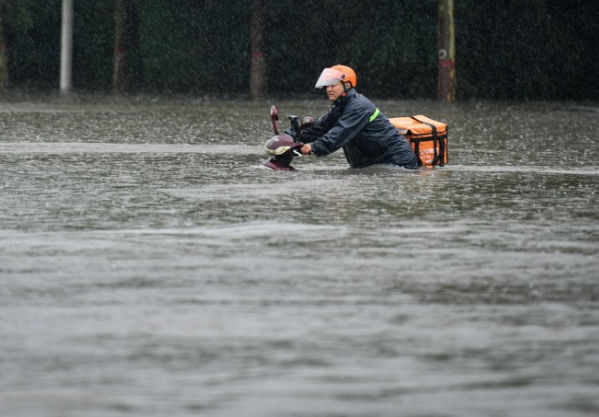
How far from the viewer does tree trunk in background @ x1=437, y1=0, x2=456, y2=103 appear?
3675 cm

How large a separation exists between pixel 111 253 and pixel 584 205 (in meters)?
4.52

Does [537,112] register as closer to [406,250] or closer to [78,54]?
[78,54]

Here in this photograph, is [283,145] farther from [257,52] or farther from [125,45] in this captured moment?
[125,45]

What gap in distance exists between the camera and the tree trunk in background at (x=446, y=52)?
3675 cm

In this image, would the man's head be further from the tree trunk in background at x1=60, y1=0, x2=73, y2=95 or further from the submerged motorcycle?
the tree trunk in background at x1=60, y1=0, x2=73, y2=95

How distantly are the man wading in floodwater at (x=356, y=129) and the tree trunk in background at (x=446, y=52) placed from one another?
2154 cm

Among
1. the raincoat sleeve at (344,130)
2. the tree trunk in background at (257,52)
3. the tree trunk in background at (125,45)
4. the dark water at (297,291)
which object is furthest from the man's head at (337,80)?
the tree trunk in background at (125,45)

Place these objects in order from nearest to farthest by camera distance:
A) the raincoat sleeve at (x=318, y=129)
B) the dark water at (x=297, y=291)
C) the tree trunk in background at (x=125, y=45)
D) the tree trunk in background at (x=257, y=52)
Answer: the dark water at (x=297, y=291) < the raincoat sleeve at (x=318, y=129) < the tree trunk in background at (x=257, y=52) < the tree trunk in background at (x=125, y=45)

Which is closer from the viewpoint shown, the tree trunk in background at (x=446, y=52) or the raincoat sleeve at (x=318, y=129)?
the raincoat sleeve at (x=318, y=129)

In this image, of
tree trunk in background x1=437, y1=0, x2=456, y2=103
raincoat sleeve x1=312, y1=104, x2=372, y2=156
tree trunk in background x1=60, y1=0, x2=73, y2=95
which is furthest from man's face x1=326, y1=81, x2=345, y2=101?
tree trunk in background x1=60, y1=0, x2=73, y2=95

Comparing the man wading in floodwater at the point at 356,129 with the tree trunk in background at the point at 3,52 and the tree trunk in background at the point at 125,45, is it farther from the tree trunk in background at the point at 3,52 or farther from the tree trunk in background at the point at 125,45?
the tree trunk in background at the point at 3,52

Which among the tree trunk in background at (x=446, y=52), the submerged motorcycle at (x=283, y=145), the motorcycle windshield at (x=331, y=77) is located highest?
the tree trunk in background at (x=446, y=52)

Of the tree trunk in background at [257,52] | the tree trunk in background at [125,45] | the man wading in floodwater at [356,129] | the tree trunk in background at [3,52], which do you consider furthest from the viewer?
the tree trunk in background at [3,52]

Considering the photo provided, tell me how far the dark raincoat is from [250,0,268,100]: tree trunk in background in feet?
87.1
